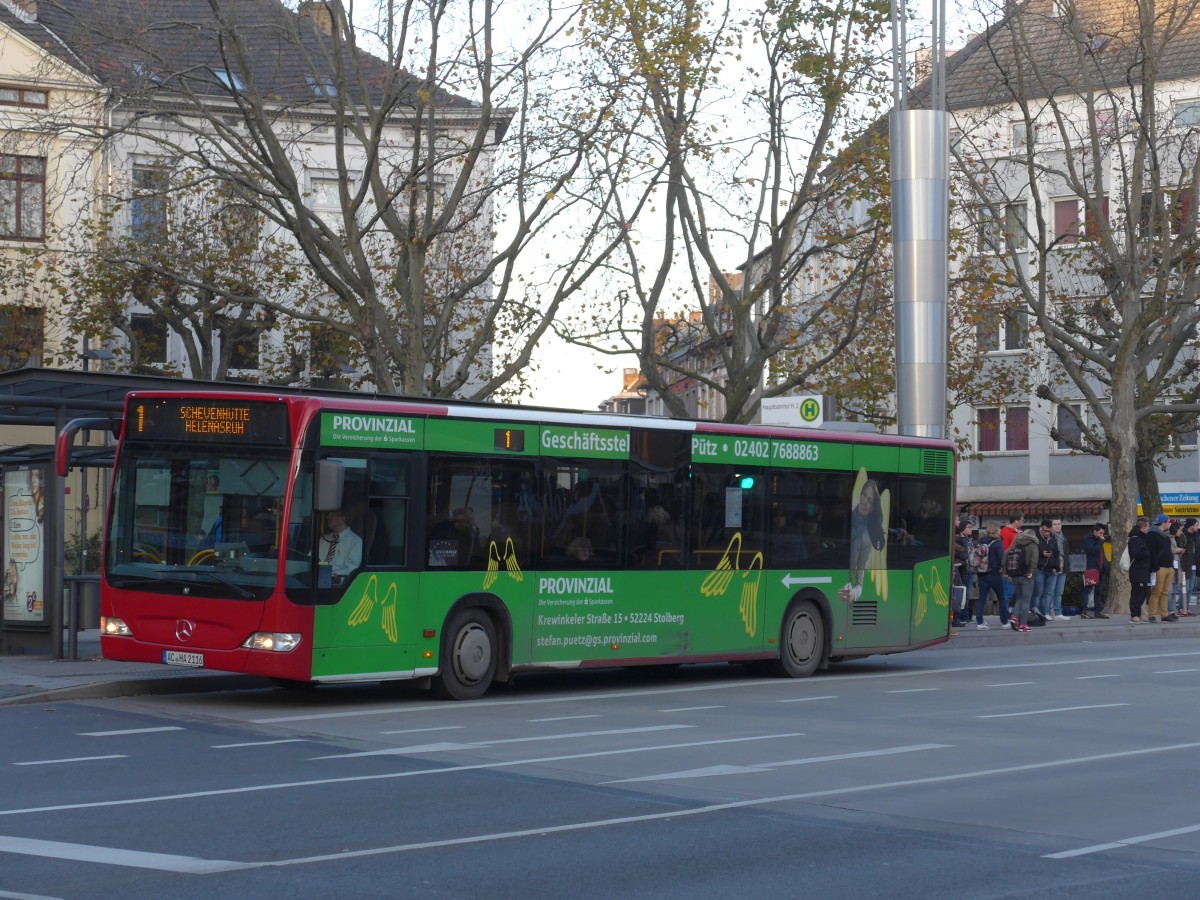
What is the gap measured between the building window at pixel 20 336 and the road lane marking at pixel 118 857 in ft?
99.4

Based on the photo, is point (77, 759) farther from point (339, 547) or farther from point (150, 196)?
point (150, 196)

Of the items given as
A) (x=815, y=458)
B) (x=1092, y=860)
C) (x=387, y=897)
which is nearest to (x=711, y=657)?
(x=815, y=458)

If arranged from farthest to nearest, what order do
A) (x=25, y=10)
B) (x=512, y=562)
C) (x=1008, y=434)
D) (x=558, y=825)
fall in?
(x=1008, y=434) < (x=25, y=10) < (x=512, y=562) < (x=558, y=825)

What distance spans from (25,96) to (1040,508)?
115ft

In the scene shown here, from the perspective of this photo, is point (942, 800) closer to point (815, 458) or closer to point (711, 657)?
point (711, 657)

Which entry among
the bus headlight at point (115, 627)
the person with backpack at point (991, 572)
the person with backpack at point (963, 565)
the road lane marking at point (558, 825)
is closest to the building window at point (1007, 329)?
the person with backpack at point (991, 572)

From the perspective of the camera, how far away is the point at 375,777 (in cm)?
1060

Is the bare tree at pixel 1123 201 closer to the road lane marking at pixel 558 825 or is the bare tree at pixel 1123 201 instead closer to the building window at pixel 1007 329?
the building window at pixel 1007 329

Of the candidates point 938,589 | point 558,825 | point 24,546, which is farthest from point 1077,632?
point 558,825

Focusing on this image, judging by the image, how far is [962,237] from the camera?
102 ft

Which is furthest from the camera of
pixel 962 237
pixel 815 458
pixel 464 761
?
pixel 962 237

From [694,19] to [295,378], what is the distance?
17308mm

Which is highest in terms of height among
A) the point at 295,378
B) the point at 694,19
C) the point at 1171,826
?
the point at 694,19

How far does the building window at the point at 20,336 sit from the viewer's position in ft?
123
